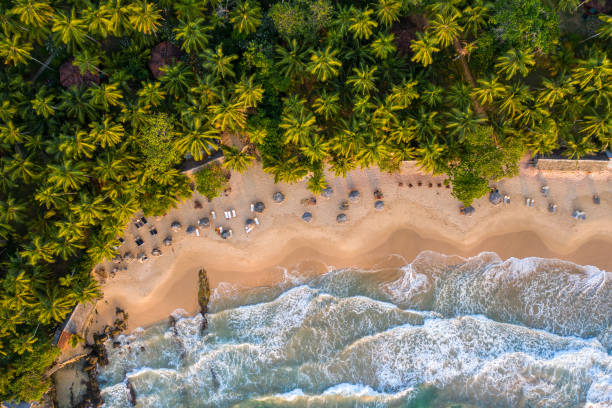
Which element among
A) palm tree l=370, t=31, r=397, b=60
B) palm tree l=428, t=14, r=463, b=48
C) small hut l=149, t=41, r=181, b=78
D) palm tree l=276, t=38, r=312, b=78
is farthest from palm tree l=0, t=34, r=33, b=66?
palm tree l=428, t=14, r=463, b=48

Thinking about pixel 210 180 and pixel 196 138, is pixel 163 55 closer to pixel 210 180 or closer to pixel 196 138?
pixel 196 138

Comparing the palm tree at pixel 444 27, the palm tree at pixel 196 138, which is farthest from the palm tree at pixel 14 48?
the palm tree at pixel 444 27

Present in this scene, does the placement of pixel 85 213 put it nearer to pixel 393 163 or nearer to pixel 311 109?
pixel 311 109

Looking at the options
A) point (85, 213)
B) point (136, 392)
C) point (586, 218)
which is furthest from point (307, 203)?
point (586, 218)

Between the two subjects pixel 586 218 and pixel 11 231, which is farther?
pixel 586 218

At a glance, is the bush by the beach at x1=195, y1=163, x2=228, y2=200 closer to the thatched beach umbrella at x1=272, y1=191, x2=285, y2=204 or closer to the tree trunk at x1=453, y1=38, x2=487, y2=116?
the thatched beach umbrella at x1=272, y1=191, x2=285, y2=204

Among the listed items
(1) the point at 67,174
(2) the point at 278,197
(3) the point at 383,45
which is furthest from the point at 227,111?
(3) the point at 383,45

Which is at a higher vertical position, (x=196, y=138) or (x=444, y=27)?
(x=444, y=27)
